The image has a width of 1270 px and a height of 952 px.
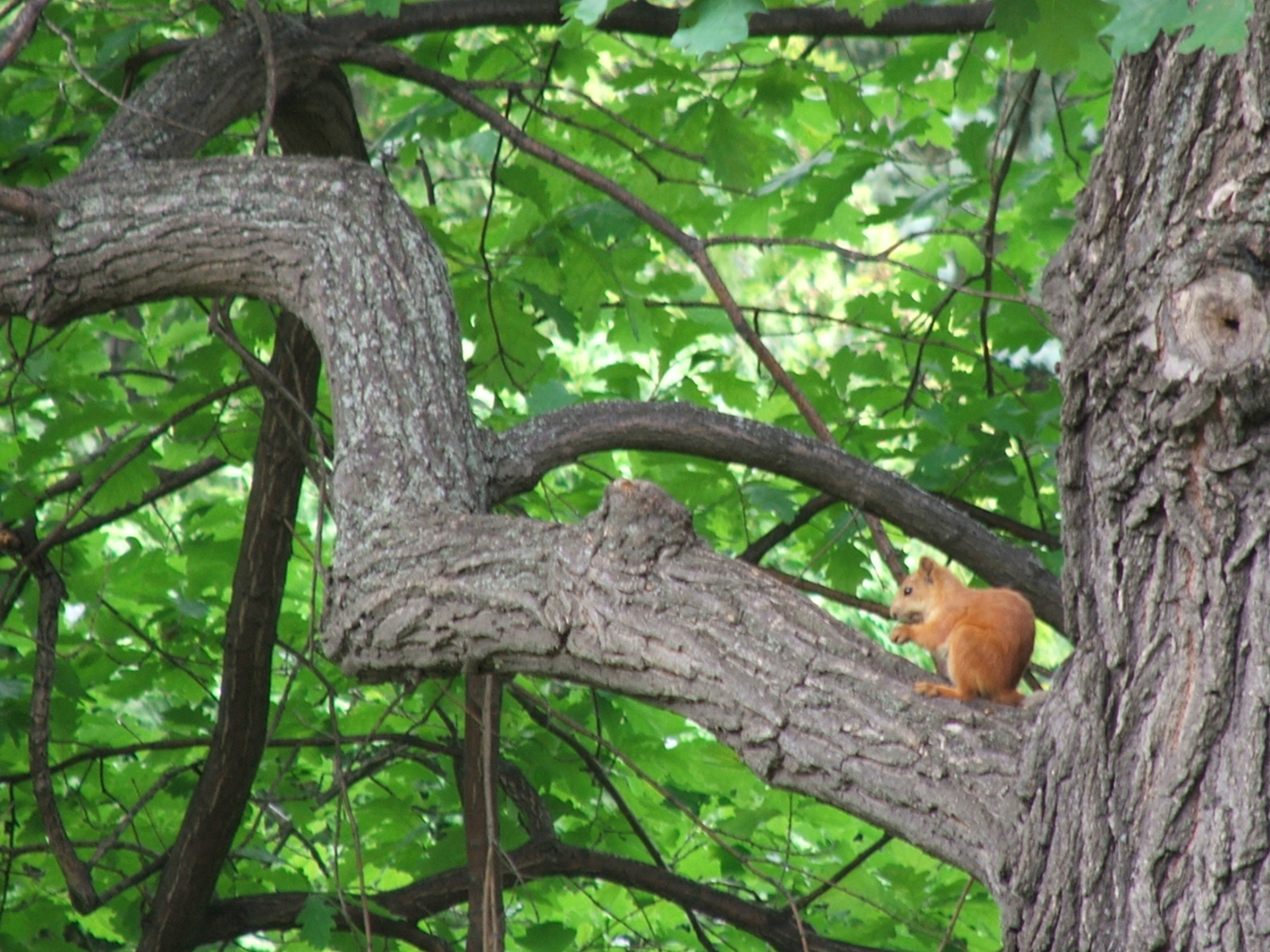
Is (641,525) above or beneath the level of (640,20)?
beneath

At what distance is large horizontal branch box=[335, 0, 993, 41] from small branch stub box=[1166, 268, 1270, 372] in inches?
79.8

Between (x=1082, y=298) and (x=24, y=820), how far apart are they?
11.8ft

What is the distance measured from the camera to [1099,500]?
4.87ft

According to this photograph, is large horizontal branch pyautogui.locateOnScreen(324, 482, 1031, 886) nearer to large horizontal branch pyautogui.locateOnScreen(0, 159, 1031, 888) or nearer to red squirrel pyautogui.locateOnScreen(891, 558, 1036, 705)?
large horizontal branch pyautogui.locateOnScreen(0, 159, 1031, 888)

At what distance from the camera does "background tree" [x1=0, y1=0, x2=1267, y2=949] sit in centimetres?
142

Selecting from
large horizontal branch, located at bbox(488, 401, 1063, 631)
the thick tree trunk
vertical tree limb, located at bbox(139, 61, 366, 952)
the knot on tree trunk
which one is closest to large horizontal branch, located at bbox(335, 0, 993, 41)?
vertical tree limb, located at bbox(139, 61, 366, 952)

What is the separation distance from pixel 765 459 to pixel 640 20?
121 cm

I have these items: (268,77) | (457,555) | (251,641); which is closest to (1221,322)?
(457,555)

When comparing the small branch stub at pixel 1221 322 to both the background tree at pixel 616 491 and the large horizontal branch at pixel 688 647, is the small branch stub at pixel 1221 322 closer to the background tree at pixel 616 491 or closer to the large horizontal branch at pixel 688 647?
the background tree at pixel 616 491

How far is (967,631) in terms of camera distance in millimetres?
2186

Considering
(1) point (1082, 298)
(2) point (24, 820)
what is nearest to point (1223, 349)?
(1) point (1082, 298)

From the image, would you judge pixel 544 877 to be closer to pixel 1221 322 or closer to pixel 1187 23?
pixel 1221 322

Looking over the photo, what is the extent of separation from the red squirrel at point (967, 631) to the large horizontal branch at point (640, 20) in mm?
1337

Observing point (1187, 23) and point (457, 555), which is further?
point (457, 555)
